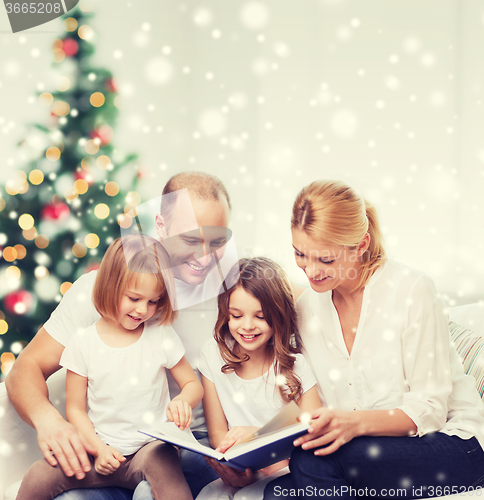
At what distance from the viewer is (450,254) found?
2.31m

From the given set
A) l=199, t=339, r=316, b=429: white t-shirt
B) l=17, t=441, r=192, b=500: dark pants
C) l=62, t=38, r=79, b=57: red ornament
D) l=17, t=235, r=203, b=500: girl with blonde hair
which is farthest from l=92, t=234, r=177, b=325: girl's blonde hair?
l=62, t=38, r=79, b=57: red ornament

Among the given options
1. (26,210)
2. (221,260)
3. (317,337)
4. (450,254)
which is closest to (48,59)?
(26,210)

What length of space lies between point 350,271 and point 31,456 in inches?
38.3

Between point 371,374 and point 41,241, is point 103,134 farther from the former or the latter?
point 371,374

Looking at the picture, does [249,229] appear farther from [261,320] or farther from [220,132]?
[261,320]

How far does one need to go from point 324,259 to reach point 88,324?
2.33ft

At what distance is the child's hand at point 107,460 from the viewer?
1.07 m

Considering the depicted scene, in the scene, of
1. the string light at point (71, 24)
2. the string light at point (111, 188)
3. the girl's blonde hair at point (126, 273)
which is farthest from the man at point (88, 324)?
the string light at point (71, 24)

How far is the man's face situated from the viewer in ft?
4.53

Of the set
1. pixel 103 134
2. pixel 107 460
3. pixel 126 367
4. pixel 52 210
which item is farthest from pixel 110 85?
pixel 107 460

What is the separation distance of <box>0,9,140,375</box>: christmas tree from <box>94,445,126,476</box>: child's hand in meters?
1.08

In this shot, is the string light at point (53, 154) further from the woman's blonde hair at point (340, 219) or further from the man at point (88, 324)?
the woman's blonde hair at point (340, 219)

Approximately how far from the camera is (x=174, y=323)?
1.45 metres

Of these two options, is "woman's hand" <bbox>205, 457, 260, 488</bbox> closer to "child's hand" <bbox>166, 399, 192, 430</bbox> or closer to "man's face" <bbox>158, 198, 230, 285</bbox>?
"child's hand" <bbox>166, 399, 192, 430</bbox>
